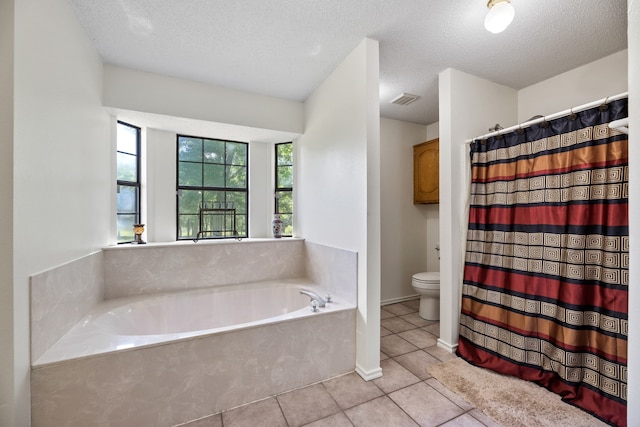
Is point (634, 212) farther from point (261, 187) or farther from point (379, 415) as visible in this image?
point (261, 187)

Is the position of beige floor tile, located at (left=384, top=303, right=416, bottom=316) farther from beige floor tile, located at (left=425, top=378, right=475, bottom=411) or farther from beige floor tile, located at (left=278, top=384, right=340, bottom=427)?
beige floor tile, located at (left=278, top=384, right=340, bottom=427)

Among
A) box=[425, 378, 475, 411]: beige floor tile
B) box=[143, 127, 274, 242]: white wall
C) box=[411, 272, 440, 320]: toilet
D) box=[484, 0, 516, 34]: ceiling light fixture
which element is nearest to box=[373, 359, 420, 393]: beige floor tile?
box=[425, 378, 475, 411]: beige floor tile

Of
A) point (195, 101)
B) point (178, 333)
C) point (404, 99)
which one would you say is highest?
point (404, 99)

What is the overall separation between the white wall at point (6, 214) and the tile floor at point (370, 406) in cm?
84

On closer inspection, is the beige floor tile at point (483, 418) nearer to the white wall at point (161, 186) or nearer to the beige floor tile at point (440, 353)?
the beige floor tile at point (440, 353)

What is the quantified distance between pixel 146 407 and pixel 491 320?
2.35m

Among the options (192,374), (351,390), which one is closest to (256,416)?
(192,374)

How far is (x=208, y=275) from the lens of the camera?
8.48 ft

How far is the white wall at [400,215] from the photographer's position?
11.2ft

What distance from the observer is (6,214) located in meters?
1.13

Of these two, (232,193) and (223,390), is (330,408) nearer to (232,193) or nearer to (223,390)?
(223,390)

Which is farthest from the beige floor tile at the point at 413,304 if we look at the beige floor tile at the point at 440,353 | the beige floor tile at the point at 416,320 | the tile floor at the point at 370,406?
the tile floor at the point at 370,406

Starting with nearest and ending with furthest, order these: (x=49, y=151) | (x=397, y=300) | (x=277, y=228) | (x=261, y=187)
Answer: (x=49, y=151)
(x=277, y=228)
(x=261, y=187)
(x=397, y=300)

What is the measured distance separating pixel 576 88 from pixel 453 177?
127cm
